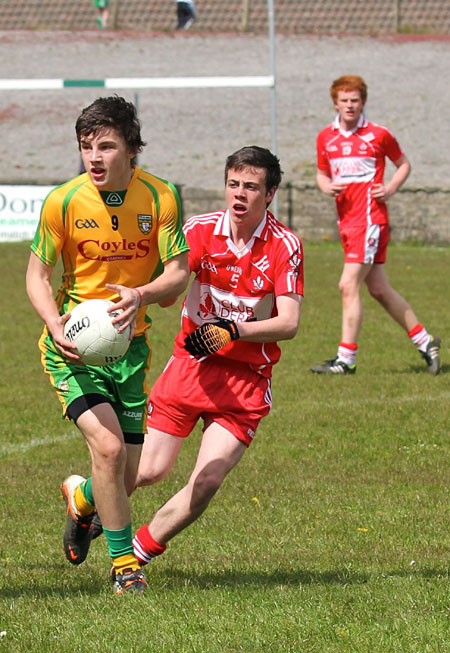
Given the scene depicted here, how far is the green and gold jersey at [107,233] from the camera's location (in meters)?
5.22

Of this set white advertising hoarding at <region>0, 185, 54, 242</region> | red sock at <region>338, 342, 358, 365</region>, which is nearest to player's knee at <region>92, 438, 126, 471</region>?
red sock at <region>338, 342, 358, 365</region>

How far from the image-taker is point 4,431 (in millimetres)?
8891

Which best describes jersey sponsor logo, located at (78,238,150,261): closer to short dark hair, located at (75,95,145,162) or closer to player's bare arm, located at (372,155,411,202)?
short dark hair, located at (75,95,145,162)

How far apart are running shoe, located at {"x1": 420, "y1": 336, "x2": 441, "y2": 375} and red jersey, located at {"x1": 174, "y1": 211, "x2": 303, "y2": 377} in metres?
5.33

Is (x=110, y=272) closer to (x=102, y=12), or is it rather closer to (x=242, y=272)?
(x=242, y=272)

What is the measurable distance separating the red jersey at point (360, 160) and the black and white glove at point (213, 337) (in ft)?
19.4

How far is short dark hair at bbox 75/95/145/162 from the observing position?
5.11 m

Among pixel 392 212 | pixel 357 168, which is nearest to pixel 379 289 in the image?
pixel 357 168

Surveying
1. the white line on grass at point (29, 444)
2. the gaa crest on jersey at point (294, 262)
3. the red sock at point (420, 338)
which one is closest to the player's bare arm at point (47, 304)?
the gaa crest on jersey at point (294, 262)

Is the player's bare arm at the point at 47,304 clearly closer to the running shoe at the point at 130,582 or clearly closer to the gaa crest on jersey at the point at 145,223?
the gaa crest on jersey at the point at 145,223

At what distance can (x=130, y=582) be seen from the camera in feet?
16.8

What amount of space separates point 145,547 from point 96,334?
124cm

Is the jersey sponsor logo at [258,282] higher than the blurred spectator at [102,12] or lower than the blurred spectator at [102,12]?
lower

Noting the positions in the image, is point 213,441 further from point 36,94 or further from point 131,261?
point 36,94
